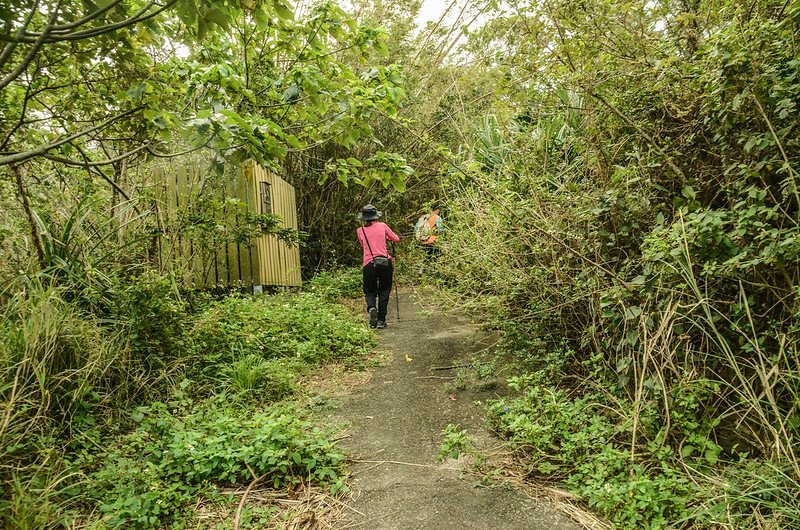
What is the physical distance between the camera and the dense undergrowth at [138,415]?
2625mm

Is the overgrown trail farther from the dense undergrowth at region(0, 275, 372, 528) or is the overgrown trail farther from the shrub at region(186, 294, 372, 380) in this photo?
the shrub at region(186, 294, 372, 380)

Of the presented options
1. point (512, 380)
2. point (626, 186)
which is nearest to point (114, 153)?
point (512, 380)

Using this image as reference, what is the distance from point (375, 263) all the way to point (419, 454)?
3.94 metres

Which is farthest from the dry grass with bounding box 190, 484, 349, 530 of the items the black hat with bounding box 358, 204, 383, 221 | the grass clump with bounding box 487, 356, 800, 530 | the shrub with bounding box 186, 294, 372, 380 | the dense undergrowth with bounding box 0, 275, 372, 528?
the black hat with bounding box 358, 204, 383, 221

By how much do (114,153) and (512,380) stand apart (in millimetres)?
4824

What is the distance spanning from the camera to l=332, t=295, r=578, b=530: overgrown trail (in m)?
2.62

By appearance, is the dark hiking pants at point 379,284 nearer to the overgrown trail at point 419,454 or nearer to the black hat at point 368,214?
the black hat at point 368,214

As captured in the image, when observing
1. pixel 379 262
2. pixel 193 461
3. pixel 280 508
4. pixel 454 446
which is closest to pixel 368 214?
pixel 379 262

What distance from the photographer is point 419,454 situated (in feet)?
10.9

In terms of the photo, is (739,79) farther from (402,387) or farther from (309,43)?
(402,387)

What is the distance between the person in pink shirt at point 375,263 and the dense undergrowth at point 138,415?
2.45 meters

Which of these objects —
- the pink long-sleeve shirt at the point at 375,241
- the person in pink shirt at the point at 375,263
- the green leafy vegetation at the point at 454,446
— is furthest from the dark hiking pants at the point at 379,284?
the green leafy vegetation at the point at 454,446

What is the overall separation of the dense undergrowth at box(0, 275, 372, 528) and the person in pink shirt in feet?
8.03

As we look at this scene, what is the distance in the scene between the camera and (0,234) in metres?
3.69
